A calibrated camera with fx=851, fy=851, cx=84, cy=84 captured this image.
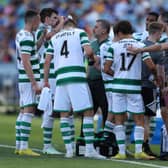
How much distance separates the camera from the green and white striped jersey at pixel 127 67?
12719 millimetres

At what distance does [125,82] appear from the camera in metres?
12.7

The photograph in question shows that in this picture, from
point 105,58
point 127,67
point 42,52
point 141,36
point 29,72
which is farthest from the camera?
point 141,36

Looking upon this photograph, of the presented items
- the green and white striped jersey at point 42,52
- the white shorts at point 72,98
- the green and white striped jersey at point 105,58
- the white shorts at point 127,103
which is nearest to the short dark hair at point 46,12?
the green and white striped jersey at point 42,52

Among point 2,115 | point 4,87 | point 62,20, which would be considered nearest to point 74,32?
point 62,20

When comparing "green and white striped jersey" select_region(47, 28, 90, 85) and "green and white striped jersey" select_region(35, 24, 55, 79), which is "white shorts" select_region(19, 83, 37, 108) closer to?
"green and white striped jersey" select_region(35, 24, 55, 79)

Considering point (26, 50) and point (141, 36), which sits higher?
point (141, 36)

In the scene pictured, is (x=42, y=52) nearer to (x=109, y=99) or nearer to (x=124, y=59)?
(x=109, y=99)

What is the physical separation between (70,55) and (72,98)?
637mm

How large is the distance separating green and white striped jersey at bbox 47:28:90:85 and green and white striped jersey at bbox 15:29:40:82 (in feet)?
2.45

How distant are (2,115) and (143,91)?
12.7 metres

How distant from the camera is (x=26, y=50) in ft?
43.7

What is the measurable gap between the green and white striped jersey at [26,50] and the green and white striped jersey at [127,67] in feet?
4.55

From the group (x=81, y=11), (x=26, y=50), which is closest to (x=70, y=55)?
(x=26, y=50)

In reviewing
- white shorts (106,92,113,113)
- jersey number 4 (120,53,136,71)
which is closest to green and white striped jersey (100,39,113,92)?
white shorts (106,92,113,113)
